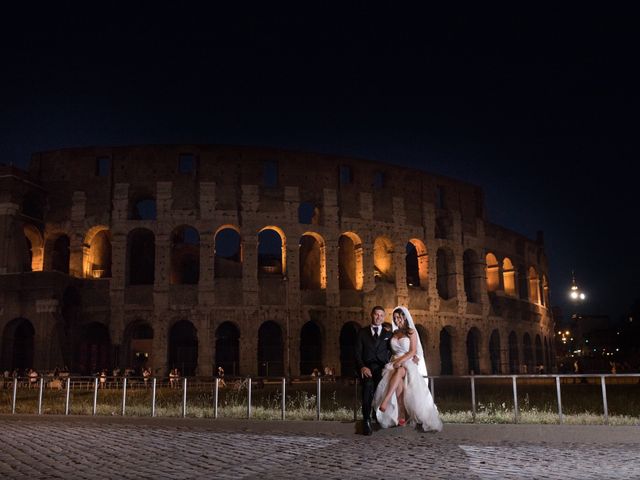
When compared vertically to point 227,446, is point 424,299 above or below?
above

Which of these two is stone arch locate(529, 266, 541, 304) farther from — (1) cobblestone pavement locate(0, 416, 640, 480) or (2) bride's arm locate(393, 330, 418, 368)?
(2) bride's arm locate(393, 330, 418, 368)

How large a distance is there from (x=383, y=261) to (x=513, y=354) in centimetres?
1105

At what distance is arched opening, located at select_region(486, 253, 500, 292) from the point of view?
1531 inches

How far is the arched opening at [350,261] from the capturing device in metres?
31.4

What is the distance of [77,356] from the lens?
28.6 metres

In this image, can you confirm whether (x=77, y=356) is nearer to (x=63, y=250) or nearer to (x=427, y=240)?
(x=63, y=250)

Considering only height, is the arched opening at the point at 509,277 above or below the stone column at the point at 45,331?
above

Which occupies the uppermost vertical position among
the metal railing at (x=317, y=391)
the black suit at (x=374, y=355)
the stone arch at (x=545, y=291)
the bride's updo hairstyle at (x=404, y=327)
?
the stone arch at (x=545, y=291)

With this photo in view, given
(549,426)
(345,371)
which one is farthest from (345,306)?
(549,426)

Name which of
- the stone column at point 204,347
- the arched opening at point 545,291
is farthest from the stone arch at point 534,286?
the stone column at point 204,347

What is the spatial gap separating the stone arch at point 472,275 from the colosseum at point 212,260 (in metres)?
1.45

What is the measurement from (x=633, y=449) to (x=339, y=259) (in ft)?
86.3

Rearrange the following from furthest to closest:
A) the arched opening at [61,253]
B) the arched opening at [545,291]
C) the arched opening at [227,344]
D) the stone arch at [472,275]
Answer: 1. the arched opening at [545,291]
2. the stone arch at [472,275]
3. the arched opening at [227,344]
4. the arched opening at [61,253]

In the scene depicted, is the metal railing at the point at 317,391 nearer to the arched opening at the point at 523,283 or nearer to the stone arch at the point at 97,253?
the stone arch at the point at 97,253
